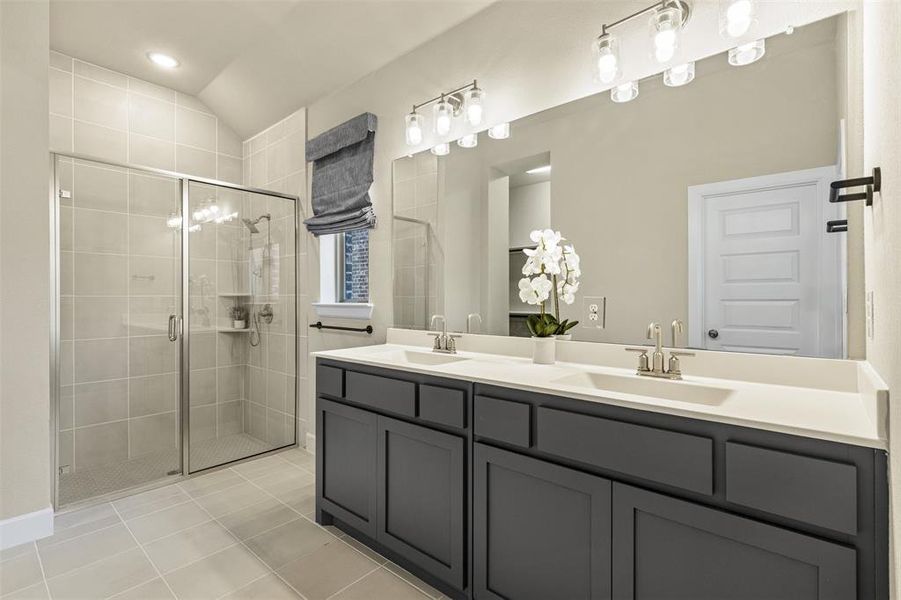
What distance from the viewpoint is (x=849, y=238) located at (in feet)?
4.34

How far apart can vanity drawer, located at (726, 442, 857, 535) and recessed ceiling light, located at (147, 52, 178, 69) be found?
3.89m

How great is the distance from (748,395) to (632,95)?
47.3 inches

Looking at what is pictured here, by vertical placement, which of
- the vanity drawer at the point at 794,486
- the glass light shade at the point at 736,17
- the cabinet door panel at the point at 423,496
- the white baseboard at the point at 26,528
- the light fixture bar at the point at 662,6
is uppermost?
the light fixture bar at the point at 662,6

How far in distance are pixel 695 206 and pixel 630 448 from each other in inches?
37.3

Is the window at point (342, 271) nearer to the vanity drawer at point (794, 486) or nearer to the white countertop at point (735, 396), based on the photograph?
the white countertop at point (735, 396)

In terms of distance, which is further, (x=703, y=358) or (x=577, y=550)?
(x=703, y=358)

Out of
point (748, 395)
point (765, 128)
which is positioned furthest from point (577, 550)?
point (765, 128)

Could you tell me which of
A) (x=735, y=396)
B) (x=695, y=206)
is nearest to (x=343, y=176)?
(x=695, y=206)

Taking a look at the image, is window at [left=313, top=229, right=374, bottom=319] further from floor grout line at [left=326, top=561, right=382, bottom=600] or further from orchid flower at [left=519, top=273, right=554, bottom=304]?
floor grout line at [left=326, top=561, right=382, bottom=600]

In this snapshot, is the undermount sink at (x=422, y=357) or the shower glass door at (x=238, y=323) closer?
the undermount sink at (x=422, y=357)

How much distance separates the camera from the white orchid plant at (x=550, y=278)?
1.88 metres

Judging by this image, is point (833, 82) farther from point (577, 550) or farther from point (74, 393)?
point (74, 393)

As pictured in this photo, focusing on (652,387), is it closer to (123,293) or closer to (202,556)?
(202,556)

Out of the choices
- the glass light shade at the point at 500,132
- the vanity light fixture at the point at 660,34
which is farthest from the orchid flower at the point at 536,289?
the vanity light fixture at the point at 660,34
